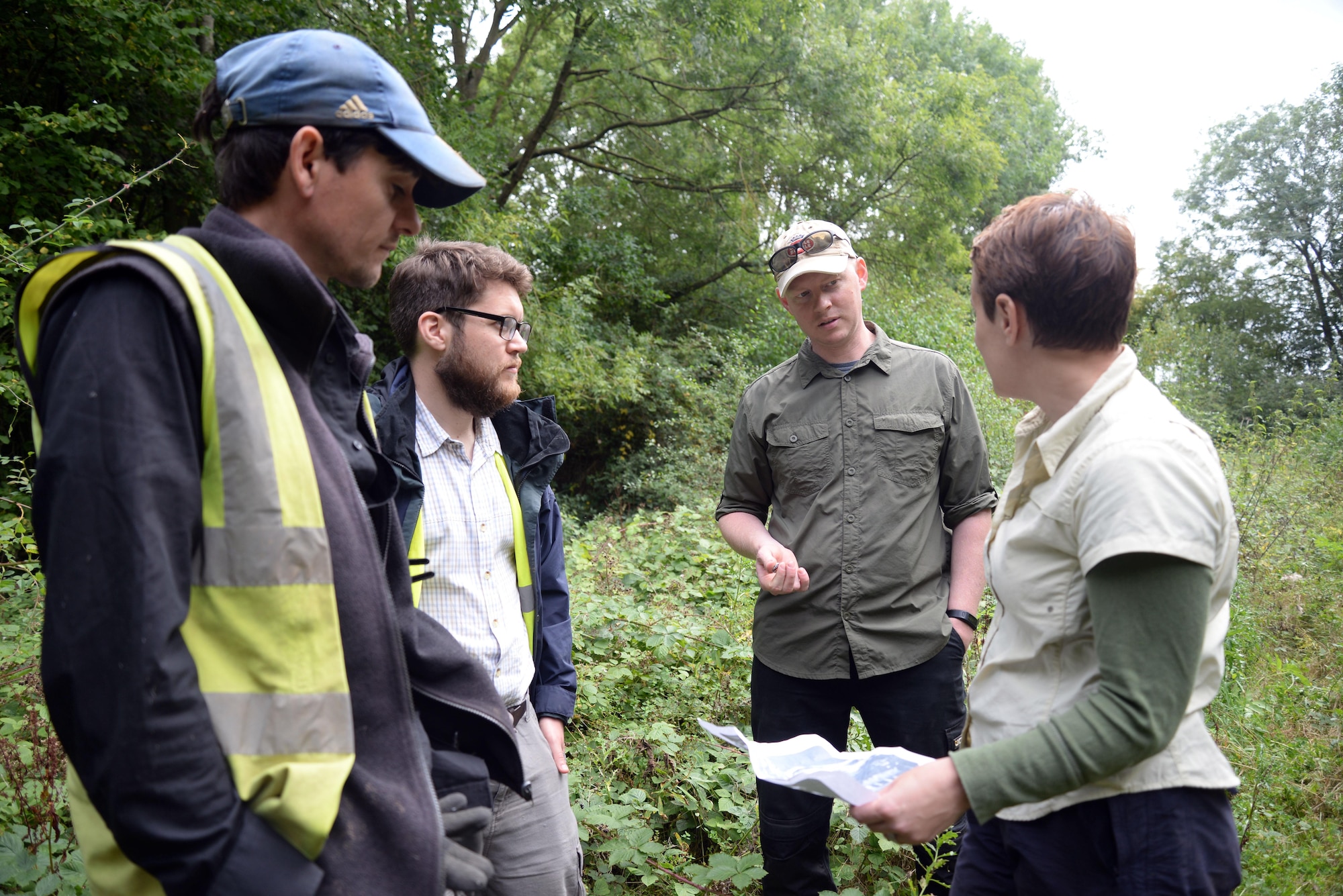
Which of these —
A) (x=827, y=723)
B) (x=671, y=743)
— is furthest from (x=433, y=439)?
(x=671, y=743)

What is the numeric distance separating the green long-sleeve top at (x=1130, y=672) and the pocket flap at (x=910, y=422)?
1.39 metres

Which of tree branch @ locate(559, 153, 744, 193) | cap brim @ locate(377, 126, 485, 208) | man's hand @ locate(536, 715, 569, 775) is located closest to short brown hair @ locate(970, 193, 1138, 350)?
cap brim @ locate(377, 126, 485, 208)

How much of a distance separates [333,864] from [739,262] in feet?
51.9

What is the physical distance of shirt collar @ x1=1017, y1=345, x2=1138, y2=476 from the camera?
1528mm

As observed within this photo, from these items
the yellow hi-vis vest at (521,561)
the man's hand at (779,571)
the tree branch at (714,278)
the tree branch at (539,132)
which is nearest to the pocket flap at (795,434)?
the man's hand at (779,571)

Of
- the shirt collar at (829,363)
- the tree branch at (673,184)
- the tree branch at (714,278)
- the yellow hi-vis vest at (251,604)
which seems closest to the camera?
the yellow hi-vis vest at (251,604)

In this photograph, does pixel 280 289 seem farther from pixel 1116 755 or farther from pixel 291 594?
pixel 1116 755

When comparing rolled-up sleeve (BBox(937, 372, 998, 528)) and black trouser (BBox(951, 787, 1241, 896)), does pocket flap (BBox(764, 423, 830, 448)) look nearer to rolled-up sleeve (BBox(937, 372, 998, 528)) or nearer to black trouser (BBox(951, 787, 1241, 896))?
rolled-up sleeve (BBox(937, 372, 998, 528))

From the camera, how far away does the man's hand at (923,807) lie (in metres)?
1.46

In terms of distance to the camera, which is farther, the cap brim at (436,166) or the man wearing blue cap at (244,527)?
the cap brim at (436,166)

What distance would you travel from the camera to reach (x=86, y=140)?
6750 mm

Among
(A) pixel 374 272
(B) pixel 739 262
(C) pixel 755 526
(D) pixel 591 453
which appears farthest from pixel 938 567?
(B) pixel 739 262

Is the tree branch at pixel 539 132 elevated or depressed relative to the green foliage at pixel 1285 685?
elevated

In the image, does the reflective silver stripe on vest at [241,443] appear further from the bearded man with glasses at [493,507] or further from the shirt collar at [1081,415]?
the shirt collar at [1081,415]
